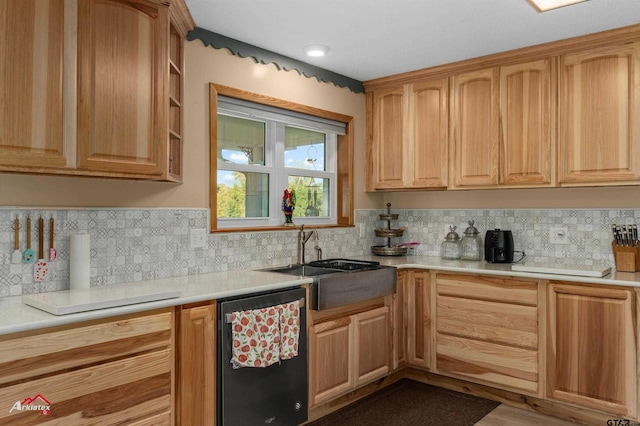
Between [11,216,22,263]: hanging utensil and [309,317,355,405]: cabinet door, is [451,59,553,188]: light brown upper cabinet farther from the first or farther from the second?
[11,216,22,263]: hanging utensil

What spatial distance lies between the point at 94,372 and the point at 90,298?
1.05ft

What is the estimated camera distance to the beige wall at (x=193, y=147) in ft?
7.43

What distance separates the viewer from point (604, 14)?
268 centimetres

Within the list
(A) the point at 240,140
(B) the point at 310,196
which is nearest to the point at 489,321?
(B) the point at 310,196

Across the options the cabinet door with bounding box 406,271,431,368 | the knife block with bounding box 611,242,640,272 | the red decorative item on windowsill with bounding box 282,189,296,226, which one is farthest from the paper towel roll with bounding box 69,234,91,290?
the knife block with bounding box 611,242,640,272

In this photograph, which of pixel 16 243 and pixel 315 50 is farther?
pixel 315 50

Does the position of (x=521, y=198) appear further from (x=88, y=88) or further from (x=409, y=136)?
(x=88, y=88)

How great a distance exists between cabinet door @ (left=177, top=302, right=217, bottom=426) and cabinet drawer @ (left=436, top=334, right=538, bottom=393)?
1.76 m

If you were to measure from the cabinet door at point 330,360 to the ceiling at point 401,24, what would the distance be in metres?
1.75

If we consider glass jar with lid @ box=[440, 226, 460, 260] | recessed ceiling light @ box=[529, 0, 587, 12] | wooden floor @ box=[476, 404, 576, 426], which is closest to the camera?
recessed ceiling light @ box=[529, 0, 587, 12]

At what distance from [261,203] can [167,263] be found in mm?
891

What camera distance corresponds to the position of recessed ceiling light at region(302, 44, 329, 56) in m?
3.17

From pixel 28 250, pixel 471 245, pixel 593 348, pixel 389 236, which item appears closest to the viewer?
pixel 28 250

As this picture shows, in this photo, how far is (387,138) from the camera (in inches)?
158
